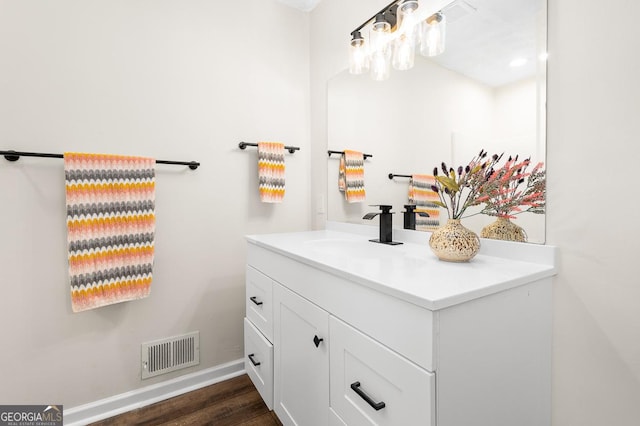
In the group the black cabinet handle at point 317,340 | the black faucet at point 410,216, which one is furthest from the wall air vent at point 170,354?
the black faucet at point 410,216

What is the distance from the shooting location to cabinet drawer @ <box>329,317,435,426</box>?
0.66 m

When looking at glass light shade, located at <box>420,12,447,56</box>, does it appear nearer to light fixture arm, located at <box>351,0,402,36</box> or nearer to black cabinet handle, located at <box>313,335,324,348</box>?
light fixture arm, located at <box>351,0,402,36</box>

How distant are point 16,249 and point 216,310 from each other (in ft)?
3.18

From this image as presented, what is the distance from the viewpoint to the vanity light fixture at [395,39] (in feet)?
4.28

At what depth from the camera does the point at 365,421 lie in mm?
825

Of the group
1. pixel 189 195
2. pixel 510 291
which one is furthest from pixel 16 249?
pixel 510 291

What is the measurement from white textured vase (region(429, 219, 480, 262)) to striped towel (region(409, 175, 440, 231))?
0.27 m

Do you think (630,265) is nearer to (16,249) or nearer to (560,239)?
(560,239)

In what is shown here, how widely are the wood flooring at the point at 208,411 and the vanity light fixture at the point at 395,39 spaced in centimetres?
182

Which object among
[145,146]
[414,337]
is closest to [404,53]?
[414,337]


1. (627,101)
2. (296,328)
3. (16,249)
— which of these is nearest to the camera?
(627,101)

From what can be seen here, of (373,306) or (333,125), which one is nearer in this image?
(373,306)

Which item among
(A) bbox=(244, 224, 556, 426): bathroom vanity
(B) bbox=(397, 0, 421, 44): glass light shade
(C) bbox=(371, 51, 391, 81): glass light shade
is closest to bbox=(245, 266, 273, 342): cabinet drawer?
(A) bbox=(244, 224, 556, 426): bathroom vanity

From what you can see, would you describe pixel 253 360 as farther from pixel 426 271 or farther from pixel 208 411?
pixel 426 271
